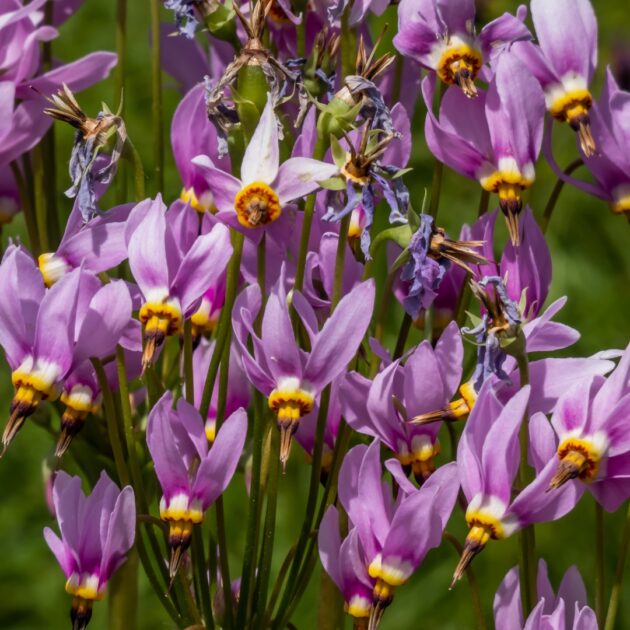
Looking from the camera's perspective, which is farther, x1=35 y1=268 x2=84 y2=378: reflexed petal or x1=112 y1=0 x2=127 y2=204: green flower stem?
x1=112 y1=0 x2=127 y2=204: green flower stem

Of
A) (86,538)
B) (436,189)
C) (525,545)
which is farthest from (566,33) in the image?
(86,538)

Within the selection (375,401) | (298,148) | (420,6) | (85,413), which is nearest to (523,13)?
(420,6)

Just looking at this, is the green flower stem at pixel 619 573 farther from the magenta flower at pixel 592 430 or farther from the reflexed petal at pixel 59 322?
the reflexed petal at pixel 59 322

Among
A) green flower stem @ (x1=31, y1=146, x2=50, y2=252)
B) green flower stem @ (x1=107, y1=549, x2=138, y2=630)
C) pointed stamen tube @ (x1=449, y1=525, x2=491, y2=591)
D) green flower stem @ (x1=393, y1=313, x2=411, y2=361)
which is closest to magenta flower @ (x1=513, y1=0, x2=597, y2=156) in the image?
green flower stem @ (x1=393, y1=313, x2=411, y2=361)

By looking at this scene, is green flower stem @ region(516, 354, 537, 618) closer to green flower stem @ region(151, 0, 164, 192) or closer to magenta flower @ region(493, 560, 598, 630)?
magenta flower @ region(493, 560, 598, 630)

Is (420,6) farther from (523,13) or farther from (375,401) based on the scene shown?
(375,401)

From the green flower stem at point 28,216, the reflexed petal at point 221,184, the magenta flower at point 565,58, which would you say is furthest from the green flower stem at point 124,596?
the magenta flower at point 565,58

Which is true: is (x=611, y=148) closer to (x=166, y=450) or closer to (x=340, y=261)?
(x=340, y=261)

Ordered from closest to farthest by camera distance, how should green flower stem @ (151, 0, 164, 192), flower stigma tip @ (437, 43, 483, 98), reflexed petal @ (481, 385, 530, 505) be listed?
reflexed petal @ (481, 385, 530, 505) < flower stigma tip @ (437, 43, 483, 98) < green flower stem @ (151, 0, 164, 192)
